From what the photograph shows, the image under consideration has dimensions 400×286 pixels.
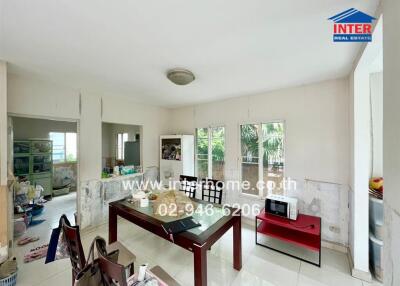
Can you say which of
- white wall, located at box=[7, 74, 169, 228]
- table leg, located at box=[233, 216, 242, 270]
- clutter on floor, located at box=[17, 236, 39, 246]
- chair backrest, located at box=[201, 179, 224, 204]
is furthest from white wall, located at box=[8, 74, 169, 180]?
table leg, located at box=[233, 216, 242, 270]

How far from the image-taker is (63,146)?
562 centimetres

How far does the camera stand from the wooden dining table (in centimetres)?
158

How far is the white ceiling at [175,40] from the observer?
1.19 m

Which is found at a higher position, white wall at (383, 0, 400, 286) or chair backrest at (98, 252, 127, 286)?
white wall at (383, 0, 400, 286)

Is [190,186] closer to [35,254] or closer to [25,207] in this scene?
[35,254]

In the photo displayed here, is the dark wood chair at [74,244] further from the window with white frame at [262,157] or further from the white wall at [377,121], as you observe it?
the white wall at [377,121]

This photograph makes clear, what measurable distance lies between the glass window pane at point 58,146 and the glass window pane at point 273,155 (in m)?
6.22

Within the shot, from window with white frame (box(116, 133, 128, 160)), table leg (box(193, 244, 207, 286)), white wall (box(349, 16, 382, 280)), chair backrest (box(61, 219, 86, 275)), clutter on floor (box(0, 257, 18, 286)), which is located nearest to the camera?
chair backrest (box(61, 219, 86, 275))

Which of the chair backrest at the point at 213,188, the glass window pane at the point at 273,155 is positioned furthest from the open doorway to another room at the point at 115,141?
the glass window pane at the point at 273,155

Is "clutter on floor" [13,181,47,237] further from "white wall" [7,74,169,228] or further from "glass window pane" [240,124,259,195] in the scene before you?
"glass window pane" [240,124,259,195]

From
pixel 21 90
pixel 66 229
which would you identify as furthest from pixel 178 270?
pixel 21 90

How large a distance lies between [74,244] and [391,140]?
93.8 inches

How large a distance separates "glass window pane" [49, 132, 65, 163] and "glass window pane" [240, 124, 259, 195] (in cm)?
580

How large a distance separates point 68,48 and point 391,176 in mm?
2756
